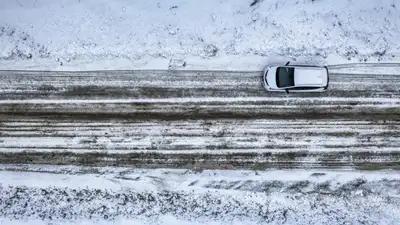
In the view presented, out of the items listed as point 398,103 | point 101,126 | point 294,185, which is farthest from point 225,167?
point 398,103

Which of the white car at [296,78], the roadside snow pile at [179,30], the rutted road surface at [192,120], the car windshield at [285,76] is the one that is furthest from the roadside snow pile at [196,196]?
the roadside snow pile at [179,30]

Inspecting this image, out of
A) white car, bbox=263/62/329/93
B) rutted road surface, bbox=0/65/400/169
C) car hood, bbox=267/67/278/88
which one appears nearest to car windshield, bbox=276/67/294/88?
white car, bbox=263/62/329/93

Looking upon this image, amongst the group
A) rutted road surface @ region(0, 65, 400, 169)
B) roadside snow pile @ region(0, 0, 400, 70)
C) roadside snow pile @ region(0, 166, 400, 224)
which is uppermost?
roadside snow pile @ region(0, 0, 400, 70)

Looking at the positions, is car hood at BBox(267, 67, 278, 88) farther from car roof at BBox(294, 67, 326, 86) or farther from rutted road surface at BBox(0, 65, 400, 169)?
car roof at BBox(294, 67, 326, 86)

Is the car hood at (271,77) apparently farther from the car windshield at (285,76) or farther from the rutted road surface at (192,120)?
the rutted road surface at (192,120)

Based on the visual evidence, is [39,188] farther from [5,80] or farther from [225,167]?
[225,167]
